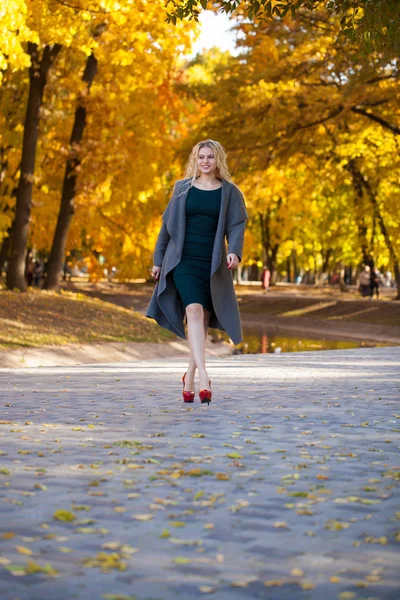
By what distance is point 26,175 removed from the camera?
92.0 ft

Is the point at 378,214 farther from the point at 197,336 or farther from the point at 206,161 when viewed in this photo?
the point at 197,336

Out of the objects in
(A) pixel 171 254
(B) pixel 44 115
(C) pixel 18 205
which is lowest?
(A) pixel 171 254

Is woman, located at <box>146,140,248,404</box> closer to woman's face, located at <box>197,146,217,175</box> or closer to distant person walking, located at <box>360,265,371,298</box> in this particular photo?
woman's face, located at <box>197,146,217,175</box>

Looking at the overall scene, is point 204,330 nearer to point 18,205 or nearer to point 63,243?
point 18,205

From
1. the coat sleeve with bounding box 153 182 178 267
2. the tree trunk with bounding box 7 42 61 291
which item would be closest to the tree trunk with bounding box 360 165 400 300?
the tree trunk with bounding box 7 42 61 291

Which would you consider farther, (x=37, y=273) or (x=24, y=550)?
(x=37, y=273)

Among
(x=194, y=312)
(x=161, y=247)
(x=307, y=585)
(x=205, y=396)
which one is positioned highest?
(x=161, y=247)

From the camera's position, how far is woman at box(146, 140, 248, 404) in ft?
33.5

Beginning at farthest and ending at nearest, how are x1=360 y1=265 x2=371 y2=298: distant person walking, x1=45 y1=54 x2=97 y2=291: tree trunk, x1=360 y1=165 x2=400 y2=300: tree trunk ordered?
x1=360 y1=265 x2=371 y2=298: distant person walking, x1=360 y1=165 x2=400 y2=300: tree trunk, x1=45 y1=54 x2=97 y2=291: tree trunk

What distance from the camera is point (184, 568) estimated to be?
4.58m

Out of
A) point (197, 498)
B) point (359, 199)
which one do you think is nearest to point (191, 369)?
point (197, 498)

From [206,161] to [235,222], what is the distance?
1.91ft

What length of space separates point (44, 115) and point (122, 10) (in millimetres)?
9431

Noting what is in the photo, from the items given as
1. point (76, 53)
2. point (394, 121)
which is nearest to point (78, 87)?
point (76, 53)
